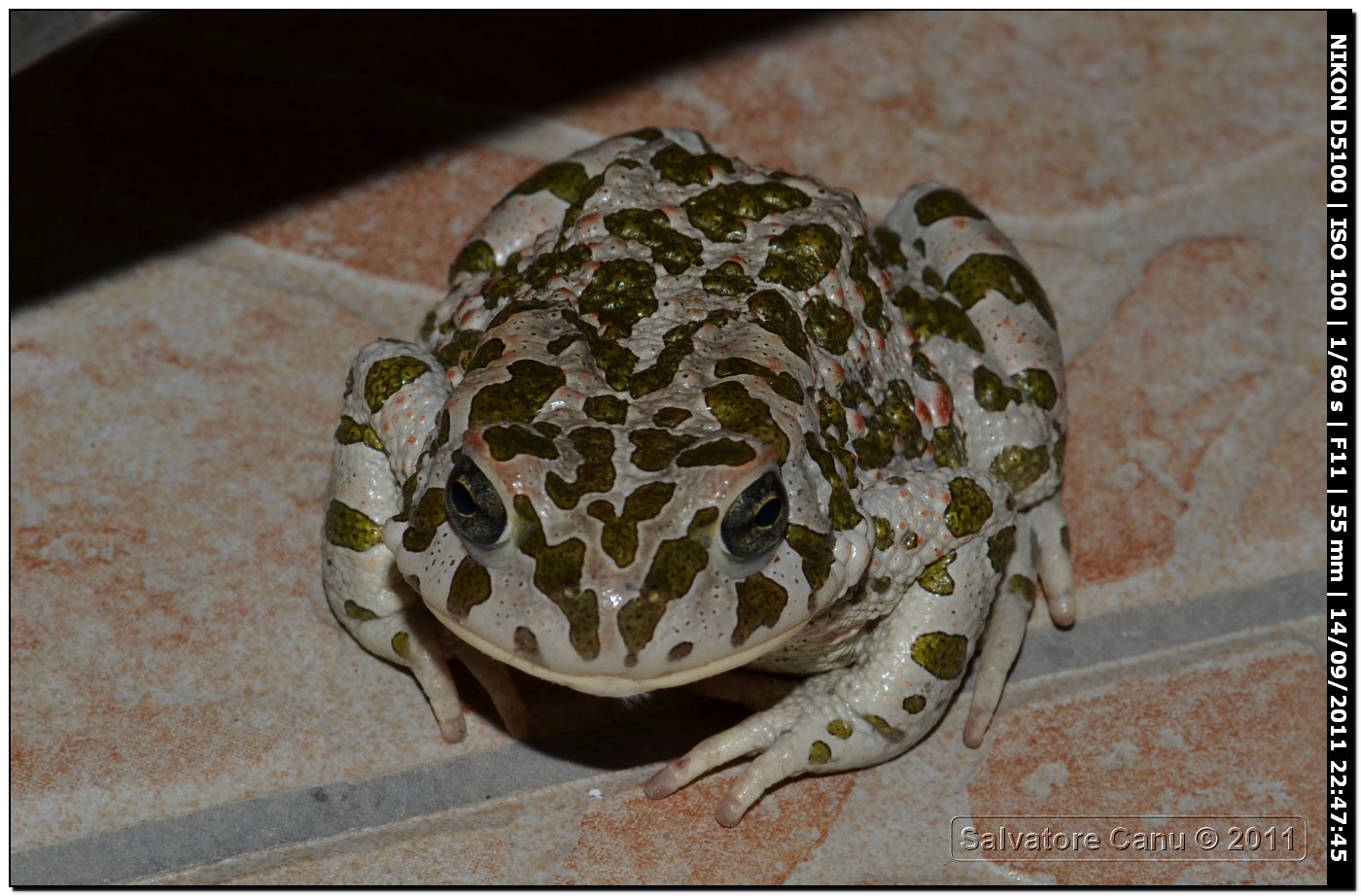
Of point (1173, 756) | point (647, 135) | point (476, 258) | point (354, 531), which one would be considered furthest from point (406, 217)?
point (1173, 756)

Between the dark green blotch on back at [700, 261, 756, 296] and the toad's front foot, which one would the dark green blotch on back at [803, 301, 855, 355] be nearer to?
the dark green blotch on back at [700, 261, 756, 296]

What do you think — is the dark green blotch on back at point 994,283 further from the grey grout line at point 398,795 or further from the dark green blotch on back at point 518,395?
the dark green blotch on back at point 518,395

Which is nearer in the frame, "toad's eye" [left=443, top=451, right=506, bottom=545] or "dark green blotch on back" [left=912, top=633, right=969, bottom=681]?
"toad's eye" [left=443, top=451, right=506, bottom=545]

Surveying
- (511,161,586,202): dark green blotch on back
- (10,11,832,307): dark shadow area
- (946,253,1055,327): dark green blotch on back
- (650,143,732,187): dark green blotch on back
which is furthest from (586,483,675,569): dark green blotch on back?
(10,11,832,307): dark shadow area

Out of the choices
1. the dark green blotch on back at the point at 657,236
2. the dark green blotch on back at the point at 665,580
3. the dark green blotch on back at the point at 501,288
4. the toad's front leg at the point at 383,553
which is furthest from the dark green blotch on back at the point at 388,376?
the dark green blotch on back at the point at 665,580

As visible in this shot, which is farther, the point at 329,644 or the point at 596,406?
the point at 329,644

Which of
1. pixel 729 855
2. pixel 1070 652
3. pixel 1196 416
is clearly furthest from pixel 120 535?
pixel 1196 416

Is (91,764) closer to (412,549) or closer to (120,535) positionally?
(120,535)

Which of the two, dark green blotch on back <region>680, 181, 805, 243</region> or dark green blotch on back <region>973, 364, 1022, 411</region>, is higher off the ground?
dark green blotch on back <region>680, 181, 805, 243</region>
